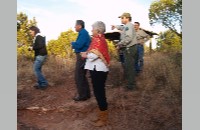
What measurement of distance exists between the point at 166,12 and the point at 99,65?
67.9 inches

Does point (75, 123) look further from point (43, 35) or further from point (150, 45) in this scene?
point (150, 45)

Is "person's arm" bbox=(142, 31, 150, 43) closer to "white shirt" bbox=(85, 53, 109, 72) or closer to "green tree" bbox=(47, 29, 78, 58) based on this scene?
"green tree" bbox=(47, 29, 78, 58)

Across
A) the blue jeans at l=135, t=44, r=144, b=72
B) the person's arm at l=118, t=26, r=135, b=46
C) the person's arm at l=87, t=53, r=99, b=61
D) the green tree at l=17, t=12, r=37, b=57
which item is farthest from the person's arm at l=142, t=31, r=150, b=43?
the person's arm at l=87, t=53, r=99, b=61

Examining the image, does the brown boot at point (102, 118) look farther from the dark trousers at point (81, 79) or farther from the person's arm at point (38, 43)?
the person's arm at point (38, 43)

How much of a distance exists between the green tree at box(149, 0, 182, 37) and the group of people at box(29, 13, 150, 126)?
0.45m

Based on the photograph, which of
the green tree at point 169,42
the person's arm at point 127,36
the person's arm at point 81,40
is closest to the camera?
the person's arm at point 81,40

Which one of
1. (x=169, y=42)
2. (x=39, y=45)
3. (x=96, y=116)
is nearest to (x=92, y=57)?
(x=96, y=116)

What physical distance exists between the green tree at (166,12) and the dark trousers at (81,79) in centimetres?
128

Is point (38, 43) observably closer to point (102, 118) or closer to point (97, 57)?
point (97, 57)

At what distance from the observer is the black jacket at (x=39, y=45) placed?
223 inches

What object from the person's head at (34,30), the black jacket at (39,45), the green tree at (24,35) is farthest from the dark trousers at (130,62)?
the green tree at (24,35)

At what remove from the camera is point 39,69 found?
5.77 m

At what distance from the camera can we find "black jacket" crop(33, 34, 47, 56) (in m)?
5.67

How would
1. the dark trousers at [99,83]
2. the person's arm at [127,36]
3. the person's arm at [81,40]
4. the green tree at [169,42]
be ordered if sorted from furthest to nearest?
the green tree at [169,42] < the person's arm at [127,36] < the person's arm at [81,40] < the dark trousers at [99,83]
